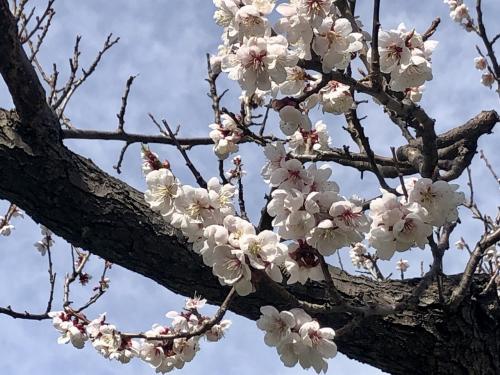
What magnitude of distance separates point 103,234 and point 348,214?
1038 mm

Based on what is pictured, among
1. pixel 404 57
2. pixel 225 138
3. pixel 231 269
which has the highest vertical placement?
pixel 225 138

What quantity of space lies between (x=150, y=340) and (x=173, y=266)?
1.15ft

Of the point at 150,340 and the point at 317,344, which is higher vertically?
the point at 150,340

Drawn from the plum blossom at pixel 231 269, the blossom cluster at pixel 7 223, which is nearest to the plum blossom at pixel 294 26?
the plum blossom at pixel 231 269

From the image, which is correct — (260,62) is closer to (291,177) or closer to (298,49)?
(298,49)

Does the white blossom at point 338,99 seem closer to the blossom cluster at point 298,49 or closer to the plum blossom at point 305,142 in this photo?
the blossom cluster at point 298,49

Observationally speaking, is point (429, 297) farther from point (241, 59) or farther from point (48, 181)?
point (48, 181)

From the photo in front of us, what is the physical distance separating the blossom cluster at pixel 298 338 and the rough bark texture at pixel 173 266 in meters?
0.42

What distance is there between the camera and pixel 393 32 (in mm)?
1673

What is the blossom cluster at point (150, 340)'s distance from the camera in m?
2.12

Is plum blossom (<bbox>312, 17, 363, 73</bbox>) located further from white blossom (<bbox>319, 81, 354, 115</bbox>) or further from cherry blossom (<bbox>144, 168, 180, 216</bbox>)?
cherry blossom (<bbox>144, 168, 180, 216</bbox>)

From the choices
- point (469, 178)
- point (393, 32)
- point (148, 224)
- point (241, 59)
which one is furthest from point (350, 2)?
point (469, 178)

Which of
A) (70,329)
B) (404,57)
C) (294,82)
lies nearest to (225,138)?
(294,82)

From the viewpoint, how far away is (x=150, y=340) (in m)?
1.91
